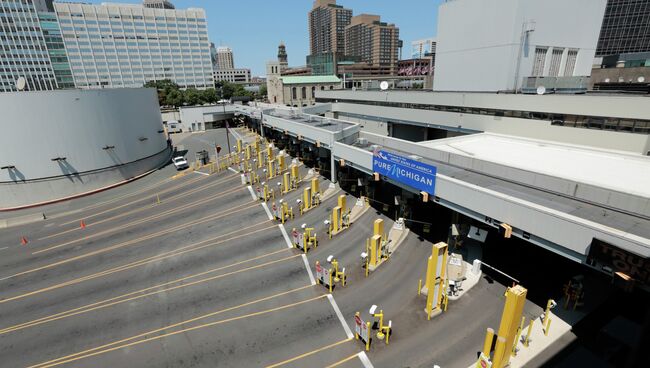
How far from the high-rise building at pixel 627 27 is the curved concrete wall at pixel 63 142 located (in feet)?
486

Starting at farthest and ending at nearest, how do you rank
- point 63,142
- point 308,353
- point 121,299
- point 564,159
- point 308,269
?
1. point 63,142
2. point 564,159
3. point 308,269
4. point 121,299
5. point 308,353

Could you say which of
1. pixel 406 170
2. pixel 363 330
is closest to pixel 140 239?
pixel 363 330

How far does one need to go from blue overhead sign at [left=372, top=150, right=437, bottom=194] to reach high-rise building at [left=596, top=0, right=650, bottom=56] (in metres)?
132

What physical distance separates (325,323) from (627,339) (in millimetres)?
14571

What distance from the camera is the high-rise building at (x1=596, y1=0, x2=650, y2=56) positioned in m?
99.1

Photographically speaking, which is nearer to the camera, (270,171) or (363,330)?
(363,330)

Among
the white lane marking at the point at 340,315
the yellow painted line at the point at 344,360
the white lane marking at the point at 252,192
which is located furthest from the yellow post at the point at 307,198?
the yellow painted line at the point at 344,360

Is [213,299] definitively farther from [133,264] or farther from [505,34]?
[505,34]

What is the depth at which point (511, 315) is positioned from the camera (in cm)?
1273

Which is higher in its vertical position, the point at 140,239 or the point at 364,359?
the point at 364,359

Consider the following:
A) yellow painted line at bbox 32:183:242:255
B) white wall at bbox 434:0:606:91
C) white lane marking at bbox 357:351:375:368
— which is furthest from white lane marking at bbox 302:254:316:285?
white wall at bbox 434:0:606:91

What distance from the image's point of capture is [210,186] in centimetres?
4181

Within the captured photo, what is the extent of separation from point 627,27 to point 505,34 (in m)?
108

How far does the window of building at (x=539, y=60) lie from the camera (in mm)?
40281
